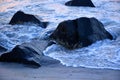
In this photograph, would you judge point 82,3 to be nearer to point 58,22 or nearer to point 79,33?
point 58,22

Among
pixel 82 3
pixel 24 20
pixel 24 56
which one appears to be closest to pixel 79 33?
pixel 24 56

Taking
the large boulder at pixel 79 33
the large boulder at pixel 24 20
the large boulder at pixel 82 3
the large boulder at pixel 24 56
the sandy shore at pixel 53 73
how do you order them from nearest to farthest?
the sandy shore at pixel 53 73, the large boulder at pixel 24 56, the large boulder at pixel 79 33, the large boulder at pixel 24 20, the large boulder at pixel 82 3

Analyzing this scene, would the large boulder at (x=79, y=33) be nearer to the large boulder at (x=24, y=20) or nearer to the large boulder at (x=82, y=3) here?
the large boulder at (x=24, y=20)

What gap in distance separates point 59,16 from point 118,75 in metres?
4.28

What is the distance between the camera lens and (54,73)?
166 inches

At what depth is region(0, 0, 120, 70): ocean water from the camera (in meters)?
4.72

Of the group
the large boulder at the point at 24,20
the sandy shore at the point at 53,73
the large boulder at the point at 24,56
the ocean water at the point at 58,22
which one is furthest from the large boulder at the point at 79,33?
the large boulder at the point at 24,20

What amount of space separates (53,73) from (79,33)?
1.48 metres

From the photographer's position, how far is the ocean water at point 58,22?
4717 mm

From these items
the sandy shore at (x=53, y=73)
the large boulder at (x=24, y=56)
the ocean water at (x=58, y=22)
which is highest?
the large boulder at (x=24, y=56)

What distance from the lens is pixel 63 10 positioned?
9125mm

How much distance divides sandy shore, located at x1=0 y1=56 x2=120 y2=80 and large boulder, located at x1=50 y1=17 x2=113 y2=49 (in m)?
1.00

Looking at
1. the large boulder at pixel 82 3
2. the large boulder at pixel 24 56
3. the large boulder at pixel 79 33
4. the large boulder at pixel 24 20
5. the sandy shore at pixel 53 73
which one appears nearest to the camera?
the sandy shore at pixel 53 73

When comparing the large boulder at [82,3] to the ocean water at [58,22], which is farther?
the large boulder at [82,3]
